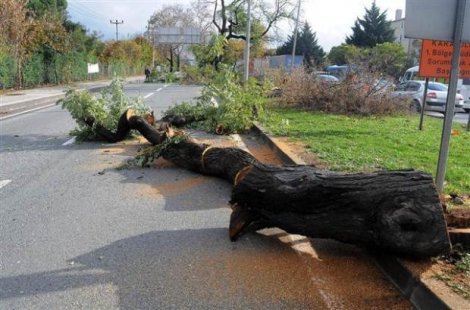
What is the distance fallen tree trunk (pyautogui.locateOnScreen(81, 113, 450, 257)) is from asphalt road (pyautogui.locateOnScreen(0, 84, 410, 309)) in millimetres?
265

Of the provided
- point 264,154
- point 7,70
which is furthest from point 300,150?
point 7,70

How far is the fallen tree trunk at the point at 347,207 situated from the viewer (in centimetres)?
371

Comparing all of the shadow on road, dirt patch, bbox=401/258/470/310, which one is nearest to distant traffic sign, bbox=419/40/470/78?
the shadow on road

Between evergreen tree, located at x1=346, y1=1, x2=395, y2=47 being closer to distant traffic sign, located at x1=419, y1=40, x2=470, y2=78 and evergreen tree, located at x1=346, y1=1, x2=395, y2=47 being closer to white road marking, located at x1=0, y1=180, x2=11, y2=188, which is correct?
distant traffic sign, located at x1=419, y1=40, x2=470, y2=78

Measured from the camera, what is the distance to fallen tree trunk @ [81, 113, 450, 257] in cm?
371

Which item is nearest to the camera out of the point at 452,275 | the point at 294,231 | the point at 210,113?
the point at 452,275

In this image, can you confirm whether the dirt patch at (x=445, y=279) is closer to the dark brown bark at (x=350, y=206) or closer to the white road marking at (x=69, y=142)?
the dark brown bark at (x=350, y=206)

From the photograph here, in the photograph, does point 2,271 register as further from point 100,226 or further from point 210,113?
point 210,113

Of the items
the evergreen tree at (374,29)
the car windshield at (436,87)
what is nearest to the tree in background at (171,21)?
the evergreen tree at (374,29)

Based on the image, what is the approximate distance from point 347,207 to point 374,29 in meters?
56.8

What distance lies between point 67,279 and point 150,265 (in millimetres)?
669

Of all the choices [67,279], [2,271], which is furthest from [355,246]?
[2,271]

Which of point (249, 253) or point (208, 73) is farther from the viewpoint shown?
point (208, 73)

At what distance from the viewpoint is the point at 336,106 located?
1564cm
